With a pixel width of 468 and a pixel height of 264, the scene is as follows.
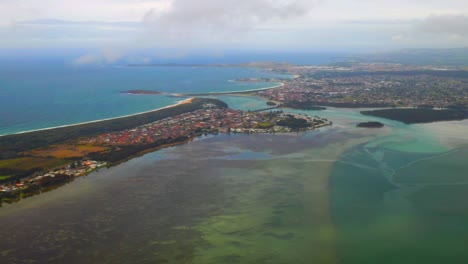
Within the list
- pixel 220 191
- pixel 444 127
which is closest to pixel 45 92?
pixel 220 191

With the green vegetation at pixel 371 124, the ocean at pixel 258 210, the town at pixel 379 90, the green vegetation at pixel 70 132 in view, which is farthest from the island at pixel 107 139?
the town at pixel 379 90

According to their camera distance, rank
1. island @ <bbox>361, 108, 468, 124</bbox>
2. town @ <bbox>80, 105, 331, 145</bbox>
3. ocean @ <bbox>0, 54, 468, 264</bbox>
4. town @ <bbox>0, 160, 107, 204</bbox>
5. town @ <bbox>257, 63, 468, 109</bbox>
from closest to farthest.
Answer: ocean @ <bbox>0, 54, 468, 264</bbox> → town @ <bbox>0, 160, 107, 204</bbox> → town @ <bbox>80, 105, 331, 145</bbox> → island @ <bbox>361, 108, 468, 124</bbox> → town @ <bbox>257, 63, 468, 109</bbox>

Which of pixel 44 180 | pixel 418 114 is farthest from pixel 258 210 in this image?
pixel 418 114

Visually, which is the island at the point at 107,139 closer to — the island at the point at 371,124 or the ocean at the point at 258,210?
the ocean at the point at 258,210

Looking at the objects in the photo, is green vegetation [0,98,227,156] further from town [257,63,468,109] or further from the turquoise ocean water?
town [257,63,468,109]

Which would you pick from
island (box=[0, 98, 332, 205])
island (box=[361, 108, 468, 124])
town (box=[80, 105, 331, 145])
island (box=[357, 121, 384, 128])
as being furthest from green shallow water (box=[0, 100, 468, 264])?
island (box=[361, 108, 468, 124])

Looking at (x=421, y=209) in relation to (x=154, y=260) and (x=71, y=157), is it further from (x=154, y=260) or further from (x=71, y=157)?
(x=71, y=157)
